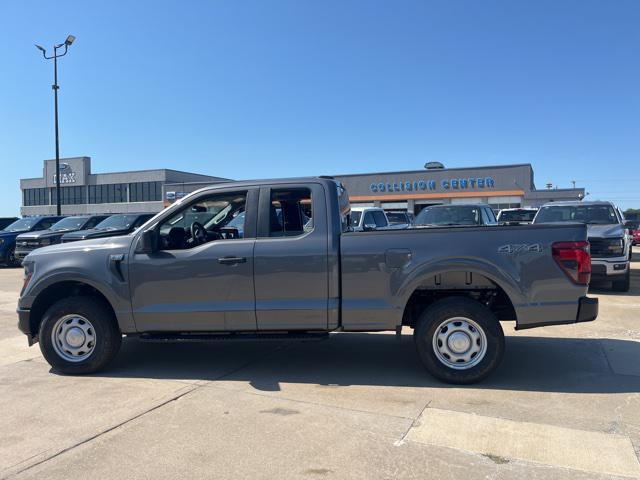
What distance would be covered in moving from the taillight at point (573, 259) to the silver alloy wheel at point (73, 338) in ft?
15.8

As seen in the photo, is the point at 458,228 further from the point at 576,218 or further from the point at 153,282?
the point at 576,218

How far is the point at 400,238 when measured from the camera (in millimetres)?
5109

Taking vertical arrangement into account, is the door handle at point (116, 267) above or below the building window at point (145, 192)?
below

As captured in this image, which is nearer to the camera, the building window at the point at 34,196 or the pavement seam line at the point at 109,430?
the pavement seam line at the point at 109,430

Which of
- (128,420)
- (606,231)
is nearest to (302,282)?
(128,420)

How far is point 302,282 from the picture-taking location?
518 cm

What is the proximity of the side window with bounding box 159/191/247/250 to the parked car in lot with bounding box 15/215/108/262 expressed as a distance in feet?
42.6

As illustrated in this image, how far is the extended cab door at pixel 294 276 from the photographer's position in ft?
17.0

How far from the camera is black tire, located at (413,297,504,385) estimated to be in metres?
4.99

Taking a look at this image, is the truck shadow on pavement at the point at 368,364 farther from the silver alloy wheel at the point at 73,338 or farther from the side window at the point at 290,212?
the side window at the point at 290,212

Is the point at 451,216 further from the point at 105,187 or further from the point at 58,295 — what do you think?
the point at 105,187

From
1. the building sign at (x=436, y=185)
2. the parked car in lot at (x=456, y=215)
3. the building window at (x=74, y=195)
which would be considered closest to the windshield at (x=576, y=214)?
the parked car in lot at (x=456, y=215)

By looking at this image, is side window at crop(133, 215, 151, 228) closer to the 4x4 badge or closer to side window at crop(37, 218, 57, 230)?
side window at crop(37, 218, 57, 230)

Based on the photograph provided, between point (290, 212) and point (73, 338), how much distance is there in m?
2.72
